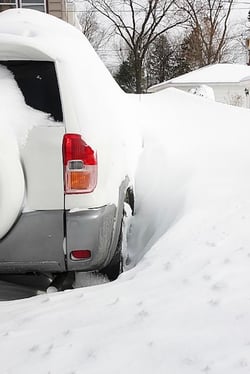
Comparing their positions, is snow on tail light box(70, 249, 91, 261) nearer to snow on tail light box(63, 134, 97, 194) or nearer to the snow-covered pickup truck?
the snow-covered pickup truck

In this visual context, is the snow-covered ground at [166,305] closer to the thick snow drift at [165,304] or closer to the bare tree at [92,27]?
the thick snow drift at [165,304]

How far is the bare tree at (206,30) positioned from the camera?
131 feet

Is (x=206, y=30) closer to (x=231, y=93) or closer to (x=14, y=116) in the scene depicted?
(x=231, y=93)

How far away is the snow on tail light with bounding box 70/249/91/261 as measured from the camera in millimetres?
3084

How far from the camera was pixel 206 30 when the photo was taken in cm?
4062

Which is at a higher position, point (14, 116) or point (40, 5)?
point (40, 5)

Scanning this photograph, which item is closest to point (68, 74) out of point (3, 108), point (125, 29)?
point (3, 108)

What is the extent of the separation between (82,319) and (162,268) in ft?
2.28

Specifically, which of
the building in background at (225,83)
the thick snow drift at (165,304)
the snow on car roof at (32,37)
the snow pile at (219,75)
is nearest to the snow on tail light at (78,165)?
the thick snow drift at (165,304)

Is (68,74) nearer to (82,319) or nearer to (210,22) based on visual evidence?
(82,319)

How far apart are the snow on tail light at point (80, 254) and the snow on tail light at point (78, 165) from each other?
1.23ft

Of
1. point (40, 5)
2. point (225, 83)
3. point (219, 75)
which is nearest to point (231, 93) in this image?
point (225, 83)

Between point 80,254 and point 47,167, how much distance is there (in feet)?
1.93

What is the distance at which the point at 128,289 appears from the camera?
2.86m
